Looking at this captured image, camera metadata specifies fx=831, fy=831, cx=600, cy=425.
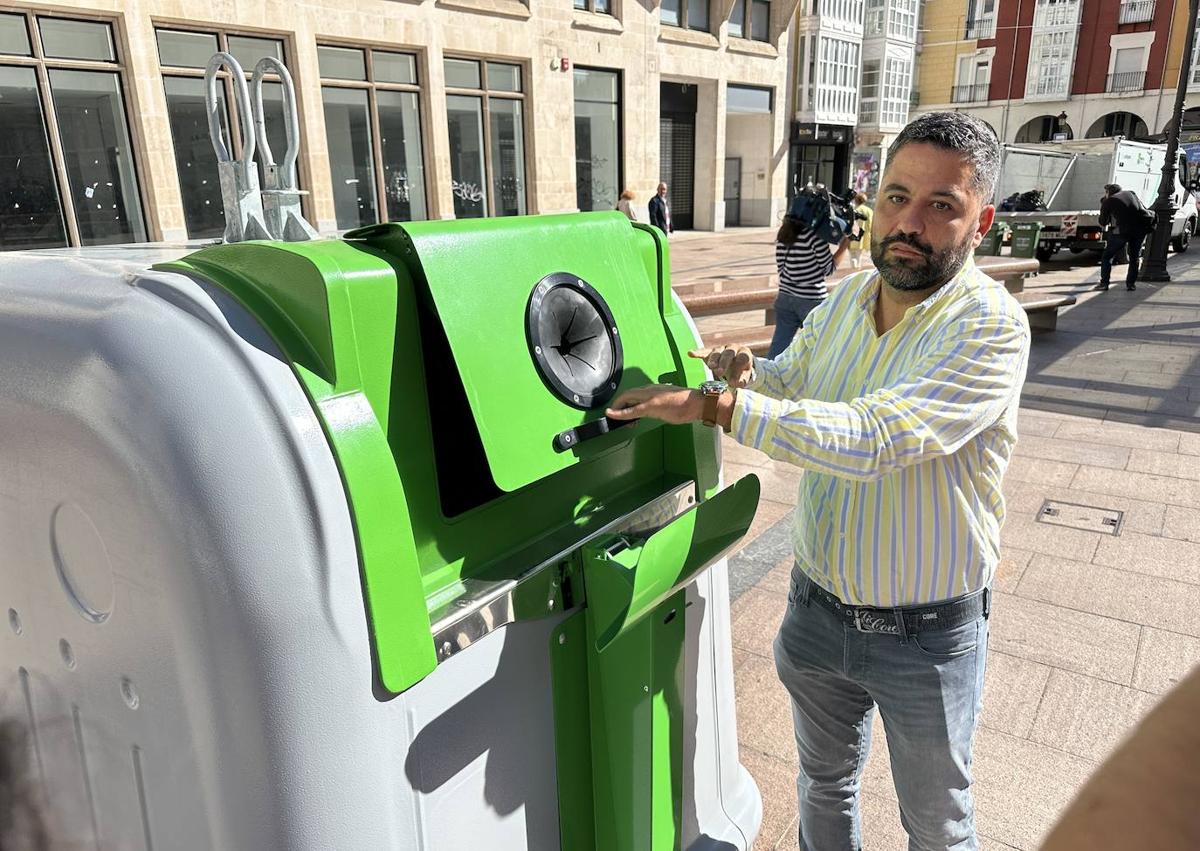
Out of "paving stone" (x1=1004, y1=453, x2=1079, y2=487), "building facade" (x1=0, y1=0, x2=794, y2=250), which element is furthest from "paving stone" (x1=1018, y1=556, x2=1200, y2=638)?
"building facade" (x1=0, y1=0, x2=794, y2=250)

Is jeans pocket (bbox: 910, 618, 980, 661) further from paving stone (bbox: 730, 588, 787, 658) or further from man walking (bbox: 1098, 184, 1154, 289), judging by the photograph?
man walking (bbox: 1098, 184, 1154, 289)

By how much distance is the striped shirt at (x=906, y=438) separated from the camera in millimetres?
1431

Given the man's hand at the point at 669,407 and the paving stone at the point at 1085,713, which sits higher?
the man's hand at the point at 669,407

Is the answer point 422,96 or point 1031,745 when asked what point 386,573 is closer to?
point 1031,745

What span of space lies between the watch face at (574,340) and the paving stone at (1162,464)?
16.0 feet

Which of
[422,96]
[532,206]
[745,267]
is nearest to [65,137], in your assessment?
[422,96]

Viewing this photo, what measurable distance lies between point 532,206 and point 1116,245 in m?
11.4

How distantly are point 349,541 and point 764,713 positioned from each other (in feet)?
7.28

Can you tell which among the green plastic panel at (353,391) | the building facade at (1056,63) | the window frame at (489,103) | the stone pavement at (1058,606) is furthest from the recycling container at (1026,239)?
the building facade at (1056,63)

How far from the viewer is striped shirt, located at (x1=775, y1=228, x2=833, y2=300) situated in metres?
5.82

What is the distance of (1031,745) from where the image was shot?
8.93 feet

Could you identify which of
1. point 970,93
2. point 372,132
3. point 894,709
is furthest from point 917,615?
point 970,93

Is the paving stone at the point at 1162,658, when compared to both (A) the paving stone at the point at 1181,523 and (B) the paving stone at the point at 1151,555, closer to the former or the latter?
(B) the paving stone at the point at 1151,555

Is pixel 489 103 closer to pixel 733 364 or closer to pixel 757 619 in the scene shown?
pixel 757 619
